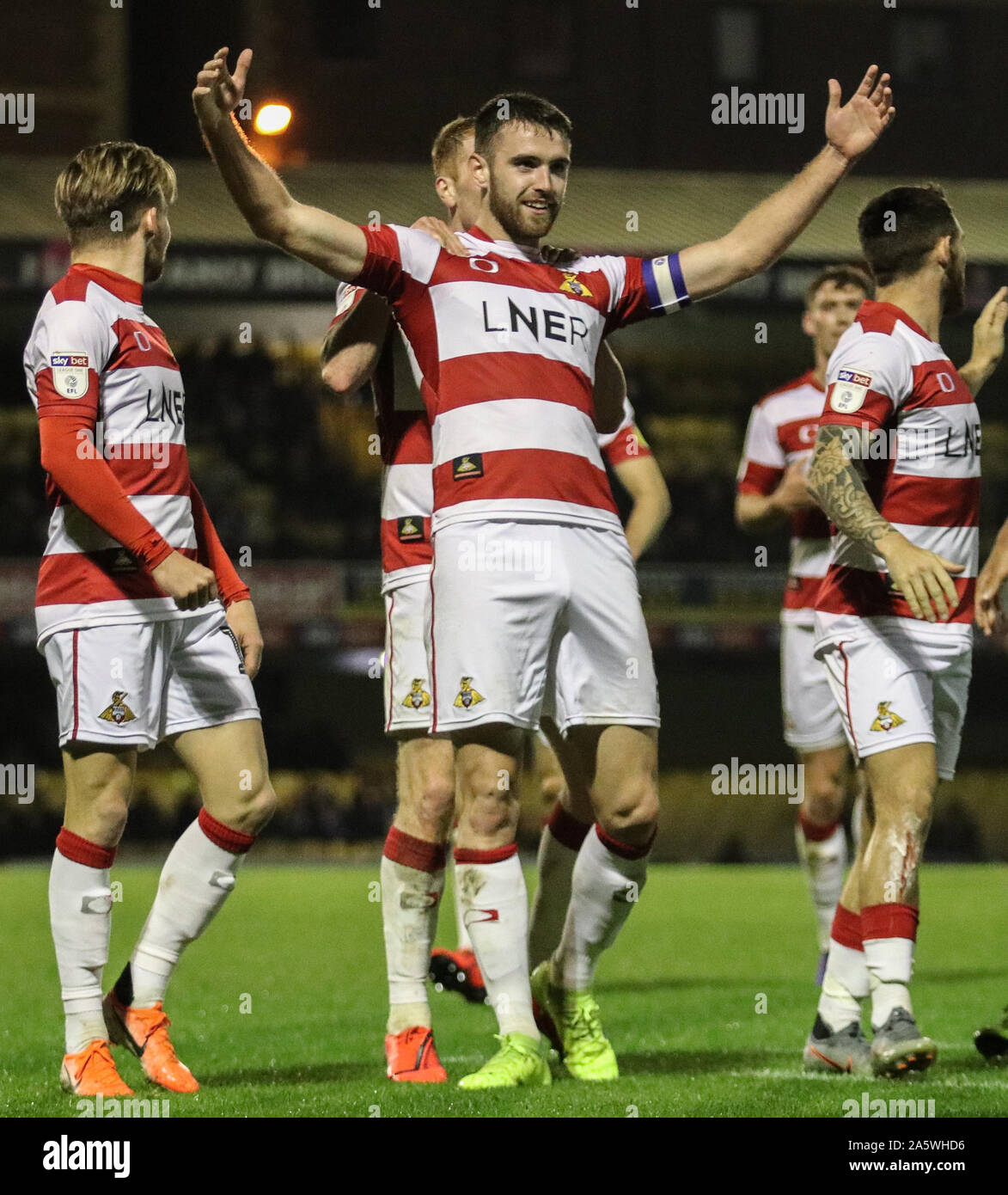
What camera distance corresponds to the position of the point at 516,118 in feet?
14.1

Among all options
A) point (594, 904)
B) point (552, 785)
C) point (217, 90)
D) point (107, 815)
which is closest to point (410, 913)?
point (594, 904)

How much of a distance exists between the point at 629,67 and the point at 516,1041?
17566 millimetres

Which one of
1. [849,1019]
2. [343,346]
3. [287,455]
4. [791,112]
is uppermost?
[791,112]

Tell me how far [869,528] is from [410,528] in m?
1.21

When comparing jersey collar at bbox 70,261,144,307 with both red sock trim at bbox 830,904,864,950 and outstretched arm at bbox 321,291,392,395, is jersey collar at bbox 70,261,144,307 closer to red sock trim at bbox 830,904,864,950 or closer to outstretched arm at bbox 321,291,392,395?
outstretched arm at bbox 321,291,392,395

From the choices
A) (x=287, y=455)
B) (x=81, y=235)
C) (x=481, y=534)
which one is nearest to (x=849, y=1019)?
(x=481, y=534)

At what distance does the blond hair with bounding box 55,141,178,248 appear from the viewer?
4320 millimetres

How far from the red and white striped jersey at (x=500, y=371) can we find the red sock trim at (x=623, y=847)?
0.74 m

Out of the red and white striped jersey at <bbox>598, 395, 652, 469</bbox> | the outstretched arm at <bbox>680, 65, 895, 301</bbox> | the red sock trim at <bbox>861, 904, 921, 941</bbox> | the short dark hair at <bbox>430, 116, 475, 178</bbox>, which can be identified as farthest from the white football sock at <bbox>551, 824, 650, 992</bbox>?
the short dark hair at <bbox>430, 116, 475, 178</bbox>

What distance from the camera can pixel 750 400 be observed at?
2353 cm

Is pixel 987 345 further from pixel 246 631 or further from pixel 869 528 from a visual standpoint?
pixel 246 631

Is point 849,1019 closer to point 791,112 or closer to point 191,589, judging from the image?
point 191,589

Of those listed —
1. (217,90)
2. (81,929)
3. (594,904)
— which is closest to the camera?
(217,90)
